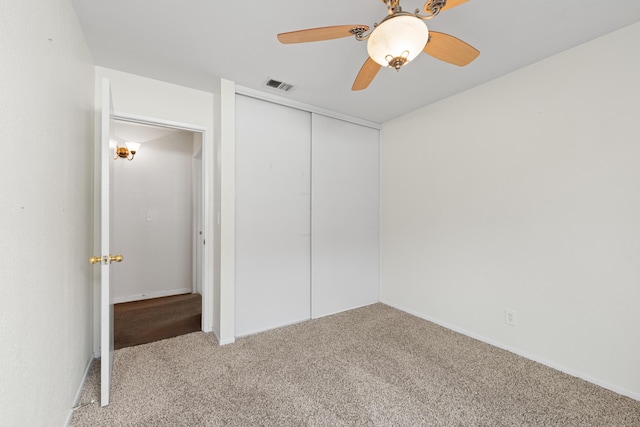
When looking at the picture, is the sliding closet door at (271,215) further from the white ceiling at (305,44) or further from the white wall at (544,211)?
the white wall at (544,211)

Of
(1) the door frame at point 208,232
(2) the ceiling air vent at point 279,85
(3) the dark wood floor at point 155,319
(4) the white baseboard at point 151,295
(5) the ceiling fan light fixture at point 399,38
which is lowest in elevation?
(3) the dark wood floor at point 155,319

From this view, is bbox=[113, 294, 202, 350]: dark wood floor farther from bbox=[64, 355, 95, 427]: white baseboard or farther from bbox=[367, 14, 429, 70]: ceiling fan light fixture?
bbox=[367, 14, 429, 70]: ceiling fan light fixture

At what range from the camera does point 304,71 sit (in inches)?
92.7

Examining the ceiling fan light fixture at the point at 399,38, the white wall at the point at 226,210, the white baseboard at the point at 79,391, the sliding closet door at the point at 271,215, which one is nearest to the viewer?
the ceiling fan light fixture at the point at 399,38

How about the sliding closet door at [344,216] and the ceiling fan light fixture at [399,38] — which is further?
the sliding closet door at [344,216]

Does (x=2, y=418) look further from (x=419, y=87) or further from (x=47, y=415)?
(x=419, y=87)

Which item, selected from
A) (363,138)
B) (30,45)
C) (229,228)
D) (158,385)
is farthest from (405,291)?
(30,45)

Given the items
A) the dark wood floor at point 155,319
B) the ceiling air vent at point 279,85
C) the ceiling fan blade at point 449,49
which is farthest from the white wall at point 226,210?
the ceiling fan blade at point 449,49

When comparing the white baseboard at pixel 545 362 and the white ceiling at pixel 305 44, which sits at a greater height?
the white ceiling at pixel 305 44

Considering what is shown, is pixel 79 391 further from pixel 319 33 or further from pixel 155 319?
pixel 319 33

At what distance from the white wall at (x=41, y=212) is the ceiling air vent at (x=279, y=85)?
1.32 metres

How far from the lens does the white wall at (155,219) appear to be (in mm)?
3762

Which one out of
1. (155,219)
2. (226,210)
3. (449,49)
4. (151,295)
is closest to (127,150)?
(155,219)

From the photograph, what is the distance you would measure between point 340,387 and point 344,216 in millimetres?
1884
